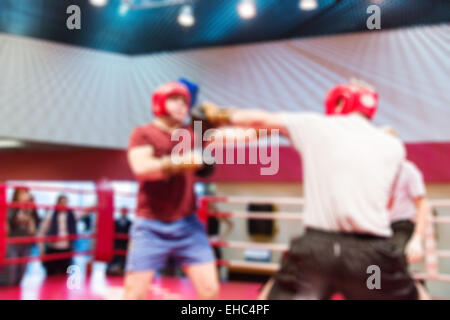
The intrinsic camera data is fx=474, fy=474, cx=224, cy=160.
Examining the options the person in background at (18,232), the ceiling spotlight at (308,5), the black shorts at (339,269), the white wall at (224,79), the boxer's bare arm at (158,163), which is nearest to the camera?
the black shorts at (339,269)

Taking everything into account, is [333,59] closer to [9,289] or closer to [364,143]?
[9,289]

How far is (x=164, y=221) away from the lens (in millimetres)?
2070

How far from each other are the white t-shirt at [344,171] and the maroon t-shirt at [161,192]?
0.88 m

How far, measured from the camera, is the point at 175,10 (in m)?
6.14

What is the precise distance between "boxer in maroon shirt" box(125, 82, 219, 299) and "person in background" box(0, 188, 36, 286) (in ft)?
8.69

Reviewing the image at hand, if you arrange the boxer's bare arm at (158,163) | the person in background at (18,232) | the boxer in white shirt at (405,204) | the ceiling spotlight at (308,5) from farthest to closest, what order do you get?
1. the ceiling spotlight at (308,5)
2. the person in background at (18,232)
3. the boxer in white shirt at (405,204)
4. the boxer's bare arm at (158,163)

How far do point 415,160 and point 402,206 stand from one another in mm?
2658

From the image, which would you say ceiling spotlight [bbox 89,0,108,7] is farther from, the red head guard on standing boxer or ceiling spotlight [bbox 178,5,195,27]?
the red head guard on standing boxer

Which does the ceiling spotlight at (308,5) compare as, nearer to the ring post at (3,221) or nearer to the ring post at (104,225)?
the ring post at (104,225)

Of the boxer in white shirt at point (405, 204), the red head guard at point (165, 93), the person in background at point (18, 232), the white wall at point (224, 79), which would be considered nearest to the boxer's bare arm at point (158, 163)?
the red head guard at point (165, 93)

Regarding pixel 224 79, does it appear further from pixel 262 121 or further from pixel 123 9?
pixel 262 121

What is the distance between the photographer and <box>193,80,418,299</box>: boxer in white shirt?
1221 millimetres

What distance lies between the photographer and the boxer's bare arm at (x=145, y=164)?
1.91 metres

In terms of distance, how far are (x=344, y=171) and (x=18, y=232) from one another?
13.3 ft
